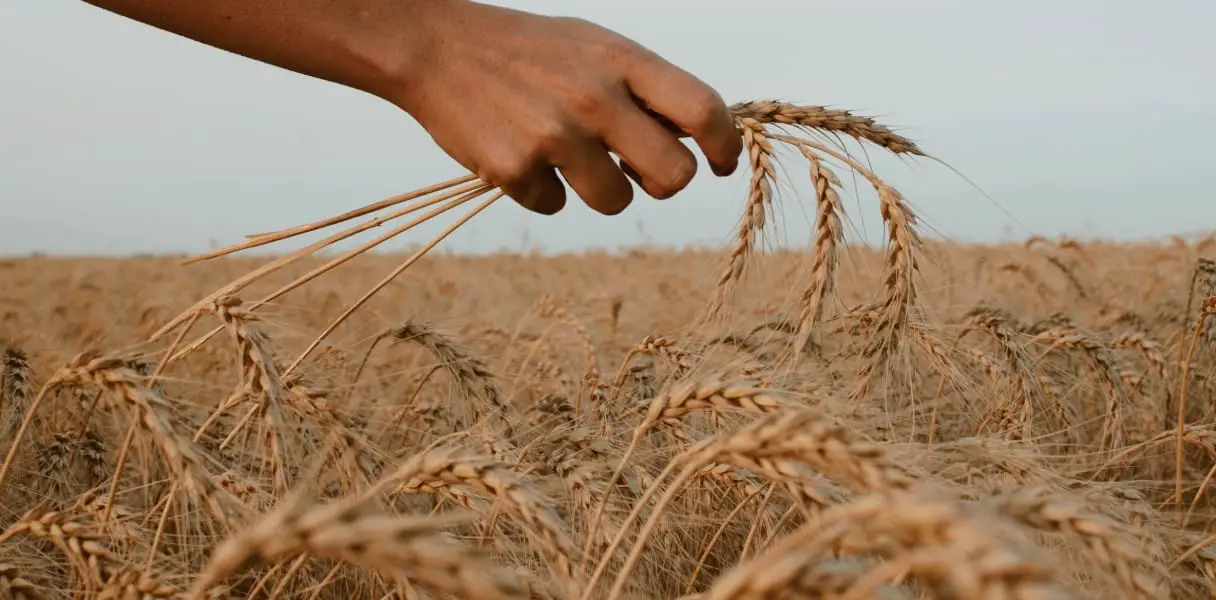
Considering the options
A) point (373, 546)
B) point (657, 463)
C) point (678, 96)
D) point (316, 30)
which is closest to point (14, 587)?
point (316, 30)

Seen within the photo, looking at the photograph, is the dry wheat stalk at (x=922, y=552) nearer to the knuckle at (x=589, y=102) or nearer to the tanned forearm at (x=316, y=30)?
the knuckle at (x=589, y=102)

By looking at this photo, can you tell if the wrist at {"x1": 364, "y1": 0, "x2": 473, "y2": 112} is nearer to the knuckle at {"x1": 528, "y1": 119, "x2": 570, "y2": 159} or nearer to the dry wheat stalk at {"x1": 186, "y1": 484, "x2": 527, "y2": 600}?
the knuckle at {"x1": 528, "y1": 119, "x2": 570, "y2": 159}

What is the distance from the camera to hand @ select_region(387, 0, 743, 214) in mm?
1384

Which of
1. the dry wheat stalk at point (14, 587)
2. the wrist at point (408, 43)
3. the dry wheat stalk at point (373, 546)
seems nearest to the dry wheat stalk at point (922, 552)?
the dry wheat stalk at point (373, 546)

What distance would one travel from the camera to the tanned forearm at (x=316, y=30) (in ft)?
4.89

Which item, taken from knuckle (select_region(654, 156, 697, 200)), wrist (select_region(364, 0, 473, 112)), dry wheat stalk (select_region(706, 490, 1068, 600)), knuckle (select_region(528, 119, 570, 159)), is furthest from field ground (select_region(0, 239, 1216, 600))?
wrist (select_region(364, 0, 473, 112))

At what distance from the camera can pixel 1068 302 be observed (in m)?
5.05

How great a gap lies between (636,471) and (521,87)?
67 cm

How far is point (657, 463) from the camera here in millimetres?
2385

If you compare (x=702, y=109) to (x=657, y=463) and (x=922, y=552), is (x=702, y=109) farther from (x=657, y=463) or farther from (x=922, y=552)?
(x=657, y=463)

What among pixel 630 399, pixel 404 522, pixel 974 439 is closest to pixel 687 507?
pixel 630 399

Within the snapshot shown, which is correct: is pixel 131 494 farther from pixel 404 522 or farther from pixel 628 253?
pixel 628 253

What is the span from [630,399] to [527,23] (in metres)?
1.14

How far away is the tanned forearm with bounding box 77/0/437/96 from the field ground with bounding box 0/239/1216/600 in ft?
Answer: 1.43
